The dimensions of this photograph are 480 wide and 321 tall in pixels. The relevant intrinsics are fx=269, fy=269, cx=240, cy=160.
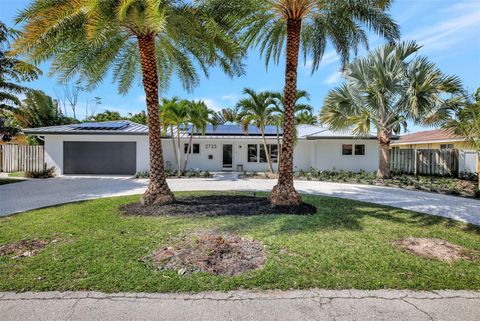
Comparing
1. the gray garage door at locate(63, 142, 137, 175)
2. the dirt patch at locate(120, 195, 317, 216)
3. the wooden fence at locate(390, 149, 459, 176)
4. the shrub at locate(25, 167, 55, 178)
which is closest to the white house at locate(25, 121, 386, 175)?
the gray garage door at locate(63, 142, 137, 175)

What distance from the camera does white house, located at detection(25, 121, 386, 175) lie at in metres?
18.7

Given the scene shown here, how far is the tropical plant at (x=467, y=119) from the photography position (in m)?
11.6

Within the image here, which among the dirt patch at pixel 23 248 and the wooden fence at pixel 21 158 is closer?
the dirt patch at pixel 23 248

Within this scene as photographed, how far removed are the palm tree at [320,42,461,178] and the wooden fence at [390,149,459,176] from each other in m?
3.62

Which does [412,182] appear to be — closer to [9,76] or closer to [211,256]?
[211,256]

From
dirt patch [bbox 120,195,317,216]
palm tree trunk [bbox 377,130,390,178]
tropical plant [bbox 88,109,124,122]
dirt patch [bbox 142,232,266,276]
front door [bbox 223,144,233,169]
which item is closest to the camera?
dirt patch [bbox 142,232,266,276]

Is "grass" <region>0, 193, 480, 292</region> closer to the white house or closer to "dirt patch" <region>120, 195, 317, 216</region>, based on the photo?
"dirt patch" <region>120, 195, 317, 216</region>

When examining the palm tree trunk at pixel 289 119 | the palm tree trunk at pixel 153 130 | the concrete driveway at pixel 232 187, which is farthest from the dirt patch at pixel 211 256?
the concrete driveway at pixel 232 187

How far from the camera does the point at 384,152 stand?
16.0 meters

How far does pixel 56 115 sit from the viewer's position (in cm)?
2823

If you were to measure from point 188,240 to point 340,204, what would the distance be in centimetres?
596

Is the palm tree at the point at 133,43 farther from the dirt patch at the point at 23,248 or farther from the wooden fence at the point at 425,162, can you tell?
the wooden fence at the point at 425,162

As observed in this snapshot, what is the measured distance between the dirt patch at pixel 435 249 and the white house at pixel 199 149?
14.1 meters

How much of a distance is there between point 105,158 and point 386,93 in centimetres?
1945
